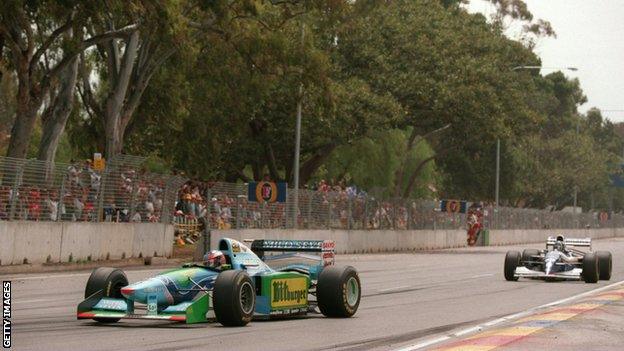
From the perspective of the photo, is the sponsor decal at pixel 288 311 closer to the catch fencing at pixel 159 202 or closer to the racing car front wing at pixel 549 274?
the racing car front wing at pixel 549 274

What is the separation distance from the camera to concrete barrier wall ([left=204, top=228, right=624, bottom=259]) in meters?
38.1

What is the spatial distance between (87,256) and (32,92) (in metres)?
5.56

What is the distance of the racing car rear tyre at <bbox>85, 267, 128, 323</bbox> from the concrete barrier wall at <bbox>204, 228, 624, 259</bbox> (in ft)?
66.2

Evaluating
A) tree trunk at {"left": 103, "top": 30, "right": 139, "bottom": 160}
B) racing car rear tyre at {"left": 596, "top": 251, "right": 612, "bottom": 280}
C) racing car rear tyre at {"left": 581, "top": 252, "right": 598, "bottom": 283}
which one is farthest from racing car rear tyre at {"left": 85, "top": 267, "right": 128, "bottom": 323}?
tree trunk at {"left": 103, "top": 30, "right": 139, "bottom": 160}

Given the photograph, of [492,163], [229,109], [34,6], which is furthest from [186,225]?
[492,163]

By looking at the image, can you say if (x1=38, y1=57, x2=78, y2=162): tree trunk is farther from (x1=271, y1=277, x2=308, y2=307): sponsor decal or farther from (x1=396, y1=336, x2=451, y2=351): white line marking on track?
(x1=396, y1=336, x2=451, y2=351): white line marking on track

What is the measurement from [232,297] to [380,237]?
36.9 meters

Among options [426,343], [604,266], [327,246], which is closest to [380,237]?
[604,266]

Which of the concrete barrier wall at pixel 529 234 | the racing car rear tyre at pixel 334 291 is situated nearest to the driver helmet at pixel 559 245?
the racing car rear tyre at pixel 334 291

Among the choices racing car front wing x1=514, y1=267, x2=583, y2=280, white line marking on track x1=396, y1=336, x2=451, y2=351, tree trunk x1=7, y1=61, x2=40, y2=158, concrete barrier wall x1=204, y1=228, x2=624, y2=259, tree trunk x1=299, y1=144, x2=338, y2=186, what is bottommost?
white line marking on track x1=396, y1=336, x2=451, y2=351

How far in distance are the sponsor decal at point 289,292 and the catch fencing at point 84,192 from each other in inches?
485

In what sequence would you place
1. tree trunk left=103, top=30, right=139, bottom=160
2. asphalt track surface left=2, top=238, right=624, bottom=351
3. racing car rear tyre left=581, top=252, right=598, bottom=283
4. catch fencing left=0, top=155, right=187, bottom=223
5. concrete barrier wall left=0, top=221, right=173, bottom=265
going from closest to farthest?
asphalt track surface left=2, top=238, right=624, bottom=351 → racing car rear tyre left=581, top=252, right=598, bottom=283 → concrete barrier wall left=0, top=221, right=173, bottom=265 → catch fencing left=0, top=155, right=187, bottom=223 → tree trunk left=103, top=30, right=139, bottom=160

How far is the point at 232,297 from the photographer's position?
540 inches

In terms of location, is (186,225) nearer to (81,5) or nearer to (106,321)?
(81,5)
